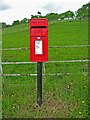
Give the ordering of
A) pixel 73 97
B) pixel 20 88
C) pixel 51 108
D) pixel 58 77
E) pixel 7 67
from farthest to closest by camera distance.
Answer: pixel 7 67, pixel 58 77, pixel 20 88, pixel 73 97, pixel 51 108

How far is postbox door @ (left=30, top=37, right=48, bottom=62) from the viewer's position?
6688mm

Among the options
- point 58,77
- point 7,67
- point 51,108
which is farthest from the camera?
point 7,67

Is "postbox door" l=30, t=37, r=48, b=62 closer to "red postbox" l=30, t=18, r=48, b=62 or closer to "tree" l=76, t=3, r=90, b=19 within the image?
"red postbox" l=30, t=18, r=48, b=62

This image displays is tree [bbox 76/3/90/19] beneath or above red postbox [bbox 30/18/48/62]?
above

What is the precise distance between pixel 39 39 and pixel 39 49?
0.19m

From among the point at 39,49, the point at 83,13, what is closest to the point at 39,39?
the point at 39,49

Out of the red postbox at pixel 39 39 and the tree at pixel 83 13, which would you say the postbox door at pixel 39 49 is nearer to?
the red postbox at pixel 39 39

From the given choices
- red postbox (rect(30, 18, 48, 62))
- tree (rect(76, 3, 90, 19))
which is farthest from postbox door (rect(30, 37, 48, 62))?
tree (rect(76, 3, 90, 19))

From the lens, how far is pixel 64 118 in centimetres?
604

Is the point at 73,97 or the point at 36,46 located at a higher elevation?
the point at 36,46

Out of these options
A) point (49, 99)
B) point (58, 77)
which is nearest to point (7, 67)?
point (58, 77)

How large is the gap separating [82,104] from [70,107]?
0.77 ft

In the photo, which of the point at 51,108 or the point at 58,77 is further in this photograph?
the point at 58,77

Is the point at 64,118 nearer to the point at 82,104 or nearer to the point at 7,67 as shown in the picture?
the point at 82,104
